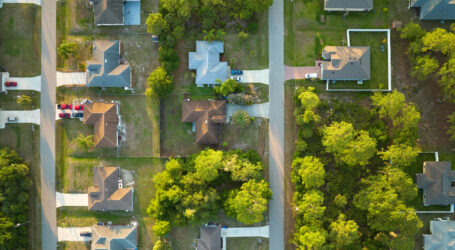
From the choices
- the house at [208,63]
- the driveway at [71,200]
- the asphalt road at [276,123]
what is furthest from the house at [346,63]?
the driveway at [71,200]

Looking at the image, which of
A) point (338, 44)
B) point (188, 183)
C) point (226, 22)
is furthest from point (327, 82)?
point (188, 183)

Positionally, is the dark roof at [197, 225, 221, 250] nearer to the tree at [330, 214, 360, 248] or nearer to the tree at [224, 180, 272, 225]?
the tree at [224, 180, 272, 225]

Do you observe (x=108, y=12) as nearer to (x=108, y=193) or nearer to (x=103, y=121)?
(x=103, y=121)

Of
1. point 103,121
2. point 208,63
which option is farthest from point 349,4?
point 103,121

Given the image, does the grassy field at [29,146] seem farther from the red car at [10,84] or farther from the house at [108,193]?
the house at [108,193]

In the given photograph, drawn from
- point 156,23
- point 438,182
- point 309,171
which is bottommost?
point 438,182
